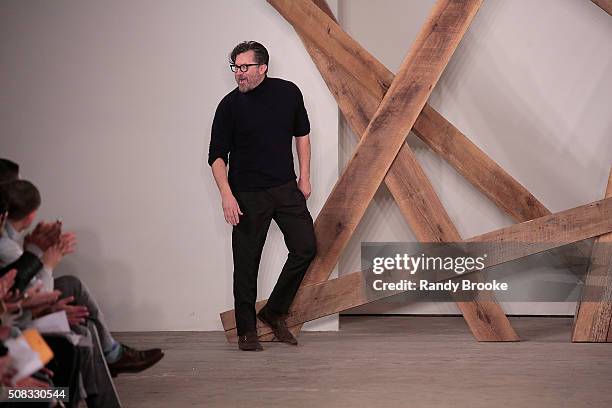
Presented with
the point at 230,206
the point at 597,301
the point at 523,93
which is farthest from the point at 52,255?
the point at 523,93

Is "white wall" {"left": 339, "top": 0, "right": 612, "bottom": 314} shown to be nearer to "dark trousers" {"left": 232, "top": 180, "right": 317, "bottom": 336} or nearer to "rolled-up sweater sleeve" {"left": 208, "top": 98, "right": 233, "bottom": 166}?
"dark trousers" {"left": 232, "top": 180, "right": 317, "bottom": 336}

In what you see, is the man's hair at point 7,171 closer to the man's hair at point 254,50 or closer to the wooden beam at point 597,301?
the man's hair at point 254,50

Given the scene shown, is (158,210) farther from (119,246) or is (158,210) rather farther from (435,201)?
(435,201)

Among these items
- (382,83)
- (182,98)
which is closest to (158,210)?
(182,98)

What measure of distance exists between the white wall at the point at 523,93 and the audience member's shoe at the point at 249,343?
125cm

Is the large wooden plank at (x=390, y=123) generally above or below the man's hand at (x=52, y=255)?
above

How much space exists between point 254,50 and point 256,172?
1.92 feet

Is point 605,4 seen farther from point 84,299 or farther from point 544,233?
point 84,299

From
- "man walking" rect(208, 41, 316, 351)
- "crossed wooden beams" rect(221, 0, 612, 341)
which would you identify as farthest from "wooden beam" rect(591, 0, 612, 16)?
"man walking" rect(208, 41, 316, 351)

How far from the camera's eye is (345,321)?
5.38 m

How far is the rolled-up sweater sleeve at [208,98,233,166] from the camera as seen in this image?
4.63 meters

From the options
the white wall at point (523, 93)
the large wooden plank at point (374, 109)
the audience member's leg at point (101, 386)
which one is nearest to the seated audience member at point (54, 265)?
the audience member's leg at point (101, 386)

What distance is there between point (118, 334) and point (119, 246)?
1.53 ft

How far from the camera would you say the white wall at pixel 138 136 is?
16.5 ft
